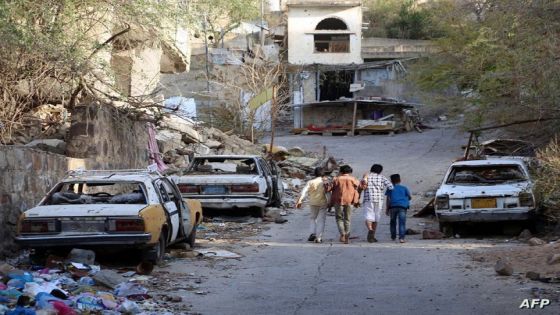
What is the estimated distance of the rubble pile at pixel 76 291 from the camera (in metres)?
8.07

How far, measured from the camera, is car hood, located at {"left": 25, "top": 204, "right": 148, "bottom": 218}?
1102 centimetres

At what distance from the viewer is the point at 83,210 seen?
1113 centimetres

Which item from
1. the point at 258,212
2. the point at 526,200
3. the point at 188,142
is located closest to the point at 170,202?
the point at 526,200

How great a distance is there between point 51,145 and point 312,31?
133 ft

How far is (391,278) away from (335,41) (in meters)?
47.4

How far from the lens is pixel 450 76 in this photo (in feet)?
117

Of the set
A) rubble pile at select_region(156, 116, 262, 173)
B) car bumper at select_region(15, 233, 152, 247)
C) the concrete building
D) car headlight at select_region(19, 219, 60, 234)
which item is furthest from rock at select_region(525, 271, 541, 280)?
the concrete building

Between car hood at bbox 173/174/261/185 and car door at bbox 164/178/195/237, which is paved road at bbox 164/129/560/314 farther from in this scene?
car hood at bbox 173/174/261/185

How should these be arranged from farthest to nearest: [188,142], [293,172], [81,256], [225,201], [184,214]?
[293,172], [188,142], [225,201], [184,214], [81,256]

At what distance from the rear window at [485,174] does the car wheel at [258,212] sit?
5.04 m

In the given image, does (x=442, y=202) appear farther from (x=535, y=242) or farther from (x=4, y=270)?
(x=4, y=270)

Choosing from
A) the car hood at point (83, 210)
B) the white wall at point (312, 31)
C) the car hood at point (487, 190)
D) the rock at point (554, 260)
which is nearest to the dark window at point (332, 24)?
the white wall at point (312, 31)

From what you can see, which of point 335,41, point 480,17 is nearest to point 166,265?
point 480,17

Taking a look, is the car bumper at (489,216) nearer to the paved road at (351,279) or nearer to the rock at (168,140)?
the paved road at (351,279)
